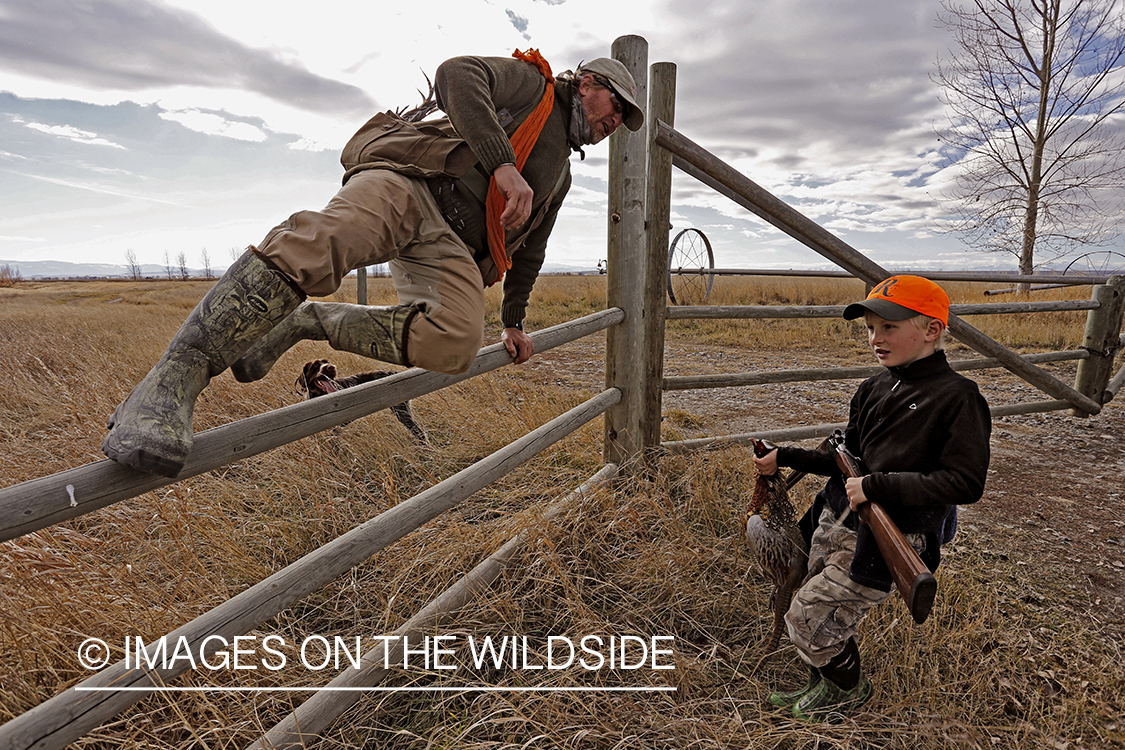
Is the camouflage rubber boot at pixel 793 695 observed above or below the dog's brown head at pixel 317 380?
below

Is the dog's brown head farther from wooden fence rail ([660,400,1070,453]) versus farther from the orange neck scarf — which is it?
the orange neck scarf

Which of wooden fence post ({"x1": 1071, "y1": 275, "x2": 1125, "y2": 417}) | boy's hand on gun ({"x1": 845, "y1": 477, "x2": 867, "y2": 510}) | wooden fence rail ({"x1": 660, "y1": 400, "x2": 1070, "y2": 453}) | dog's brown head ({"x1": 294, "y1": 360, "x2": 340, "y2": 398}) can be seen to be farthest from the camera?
wooden fence post ({"x1": 1071, "y1": 275, "x2": 1125, "y2": 417})

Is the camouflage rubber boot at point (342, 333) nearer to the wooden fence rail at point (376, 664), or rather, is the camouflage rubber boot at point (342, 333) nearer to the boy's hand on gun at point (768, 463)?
the wooden fence rail at point (376, 664)

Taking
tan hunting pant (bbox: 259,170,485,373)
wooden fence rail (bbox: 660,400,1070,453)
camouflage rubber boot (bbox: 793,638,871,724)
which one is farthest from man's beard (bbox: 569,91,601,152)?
camouflage rubber boot (bbox: 793,638,871,724)

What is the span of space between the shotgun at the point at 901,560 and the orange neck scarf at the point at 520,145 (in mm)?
1245

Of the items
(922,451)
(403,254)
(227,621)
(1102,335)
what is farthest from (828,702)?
(1102,335)

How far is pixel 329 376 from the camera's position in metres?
3.97

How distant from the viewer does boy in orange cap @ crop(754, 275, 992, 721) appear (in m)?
1.46

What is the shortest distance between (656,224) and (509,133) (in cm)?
130

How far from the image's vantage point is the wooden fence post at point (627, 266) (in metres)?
2.69

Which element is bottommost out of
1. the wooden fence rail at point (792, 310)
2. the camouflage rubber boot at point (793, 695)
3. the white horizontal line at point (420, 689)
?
the camouflage rubber boot at point (793, 695)

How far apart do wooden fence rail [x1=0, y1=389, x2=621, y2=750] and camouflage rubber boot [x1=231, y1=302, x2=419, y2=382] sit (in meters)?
0.56

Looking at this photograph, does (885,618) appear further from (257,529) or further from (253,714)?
(257,529)

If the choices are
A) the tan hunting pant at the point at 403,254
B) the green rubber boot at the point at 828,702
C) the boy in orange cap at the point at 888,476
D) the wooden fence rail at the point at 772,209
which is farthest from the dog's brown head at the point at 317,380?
the green rubber boot at the point at 828,702
